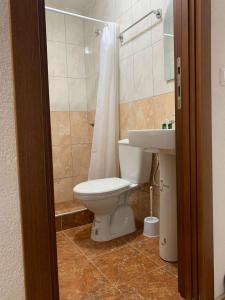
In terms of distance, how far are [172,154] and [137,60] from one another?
1.04 meters

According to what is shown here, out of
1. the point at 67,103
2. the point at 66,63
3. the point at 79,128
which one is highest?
the point at 66,63

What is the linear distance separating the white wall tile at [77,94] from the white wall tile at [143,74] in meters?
0.82

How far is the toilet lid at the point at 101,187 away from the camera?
176 centimetres

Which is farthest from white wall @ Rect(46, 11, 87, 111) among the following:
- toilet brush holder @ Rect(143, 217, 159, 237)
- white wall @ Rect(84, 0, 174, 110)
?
toilet brush holder @ Rect(143, 217, 159, 237)

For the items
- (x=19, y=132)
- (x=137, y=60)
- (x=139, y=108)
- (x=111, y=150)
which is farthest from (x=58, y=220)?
(x=19, y=132)

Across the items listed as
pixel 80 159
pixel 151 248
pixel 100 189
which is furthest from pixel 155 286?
pixel 80 159

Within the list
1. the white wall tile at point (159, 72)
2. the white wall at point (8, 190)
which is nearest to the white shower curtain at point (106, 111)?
the white wall tile at point (159, 72)

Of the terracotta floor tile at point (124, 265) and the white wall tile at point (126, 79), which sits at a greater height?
the white wall tile at point (126, 79)

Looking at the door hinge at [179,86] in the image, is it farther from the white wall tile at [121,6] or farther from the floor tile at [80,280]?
the white wall tile at [121,6]

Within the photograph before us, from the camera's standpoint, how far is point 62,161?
8.61 ft

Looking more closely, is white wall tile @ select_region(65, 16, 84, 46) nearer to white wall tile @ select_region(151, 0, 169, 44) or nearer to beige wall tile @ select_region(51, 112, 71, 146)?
beige wall tile @ select_region(51, 112, 71, 146)

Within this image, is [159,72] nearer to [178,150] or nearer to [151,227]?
[178,150]

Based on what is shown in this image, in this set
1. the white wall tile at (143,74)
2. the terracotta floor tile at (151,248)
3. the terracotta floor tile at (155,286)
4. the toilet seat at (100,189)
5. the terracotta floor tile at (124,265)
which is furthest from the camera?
the white wall tile at (143,74)

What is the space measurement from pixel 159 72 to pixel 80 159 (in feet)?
4.39
